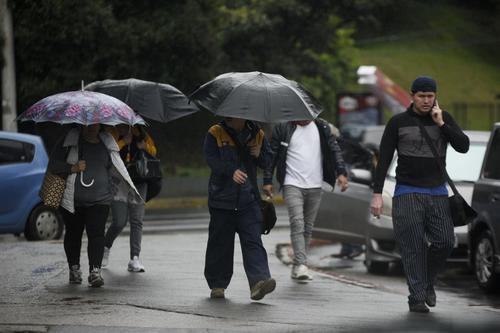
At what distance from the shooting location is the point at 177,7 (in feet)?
92.1

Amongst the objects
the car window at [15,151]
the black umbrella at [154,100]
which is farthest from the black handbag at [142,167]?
the car window at [15,151]

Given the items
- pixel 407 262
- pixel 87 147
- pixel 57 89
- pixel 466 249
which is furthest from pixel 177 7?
pixel 407 262

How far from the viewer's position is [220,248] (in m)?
9.98

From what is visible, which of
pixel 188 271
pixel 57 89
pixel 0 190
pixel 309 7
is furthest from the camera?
pixel 309 7

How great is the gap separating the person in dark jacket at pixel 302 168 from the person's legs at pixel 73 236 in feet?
7.07

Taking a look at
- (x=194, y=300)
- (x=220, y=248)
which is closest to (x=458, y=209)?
(x=220, y=248)

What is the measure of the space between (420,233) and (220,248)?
1723mm

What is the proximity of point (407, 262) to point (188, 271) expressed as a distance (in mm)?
3505

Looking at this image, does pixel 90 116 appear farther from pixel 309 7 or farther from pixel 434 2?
pixel 309 7

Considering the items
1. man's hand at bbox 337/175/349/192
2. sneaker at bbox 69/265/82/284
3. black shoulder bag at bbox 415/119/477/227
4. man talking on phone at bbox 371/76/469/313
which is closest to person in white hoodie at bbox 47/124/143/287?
sneaker at bbox 69/265/82/284

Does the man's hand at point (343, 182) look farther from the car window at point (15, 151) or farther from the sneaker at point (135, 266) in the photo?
the car window at point (15, 151)

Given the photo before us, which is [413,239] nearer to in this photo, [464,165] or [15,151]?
[464,165]

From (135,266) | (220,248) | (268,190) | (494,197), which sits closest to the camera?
(220,248)

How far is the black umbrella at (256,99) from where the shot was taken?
9516 millimetres
